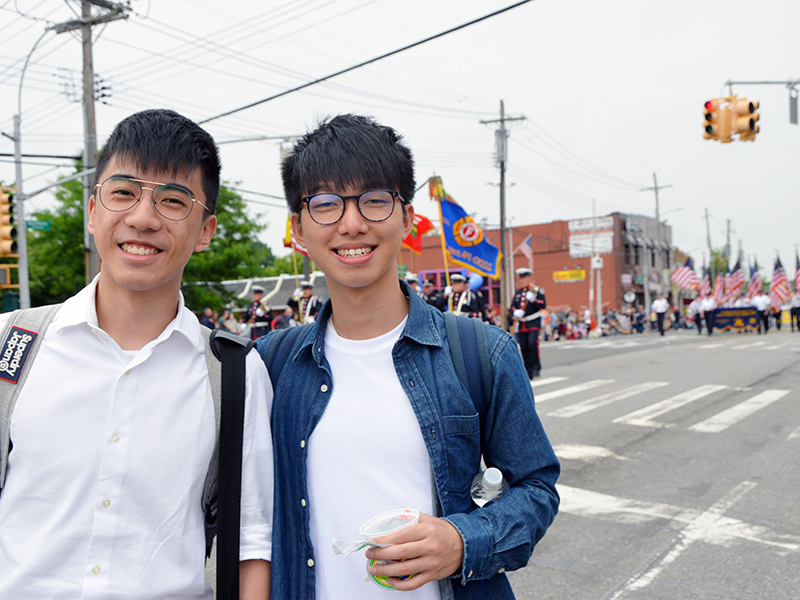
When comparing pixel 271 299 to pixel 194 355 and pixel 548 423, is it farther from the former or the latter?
pixel 194 355

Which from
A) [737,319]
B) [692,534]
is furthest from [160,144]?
[737,319]

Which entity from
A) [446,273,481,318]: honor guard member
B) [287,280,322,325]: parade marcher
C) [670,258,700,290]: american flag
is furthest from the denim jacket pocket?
[670,258,700,290]: american flag

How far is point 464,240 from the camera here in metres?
15.1

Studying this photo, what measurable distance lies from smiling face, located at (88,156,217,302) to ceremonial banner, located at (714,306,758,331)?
32.0m

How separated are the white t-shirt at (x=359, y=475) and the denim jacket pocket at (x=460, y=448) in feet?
0.19

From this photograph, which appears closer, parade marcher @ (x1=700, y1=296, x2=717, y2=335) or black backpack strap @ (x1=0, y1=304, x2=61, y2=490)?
black backpack strap @ (x1=0, y1=304, x2=61, y2=490)

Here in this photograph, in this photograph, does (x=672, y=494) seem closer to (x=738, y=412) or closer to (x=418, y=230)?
(x=738, y=412)

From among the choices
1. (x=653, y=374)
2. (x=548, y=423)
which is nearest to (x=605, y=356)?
(x=653, y=374)

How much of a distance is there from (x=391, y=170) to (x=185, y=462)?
908 millimetres

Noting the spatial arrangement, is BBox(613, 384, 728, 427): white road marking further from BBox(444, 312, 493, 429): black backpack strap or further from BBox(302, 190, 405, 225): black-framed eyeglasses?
BBox(302, 190, 405, 225): black-framed eyeglasses

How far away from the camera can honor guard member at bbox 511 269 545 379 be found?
1288 centimetres

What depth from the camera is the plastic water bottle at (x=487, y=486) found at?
5.28 ft

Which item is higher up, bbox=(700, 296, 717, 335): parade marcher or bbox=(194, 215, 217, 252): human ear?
bbox=(194, 215, 217, 252): human ear

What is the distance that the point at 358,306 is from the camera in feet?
5.83
